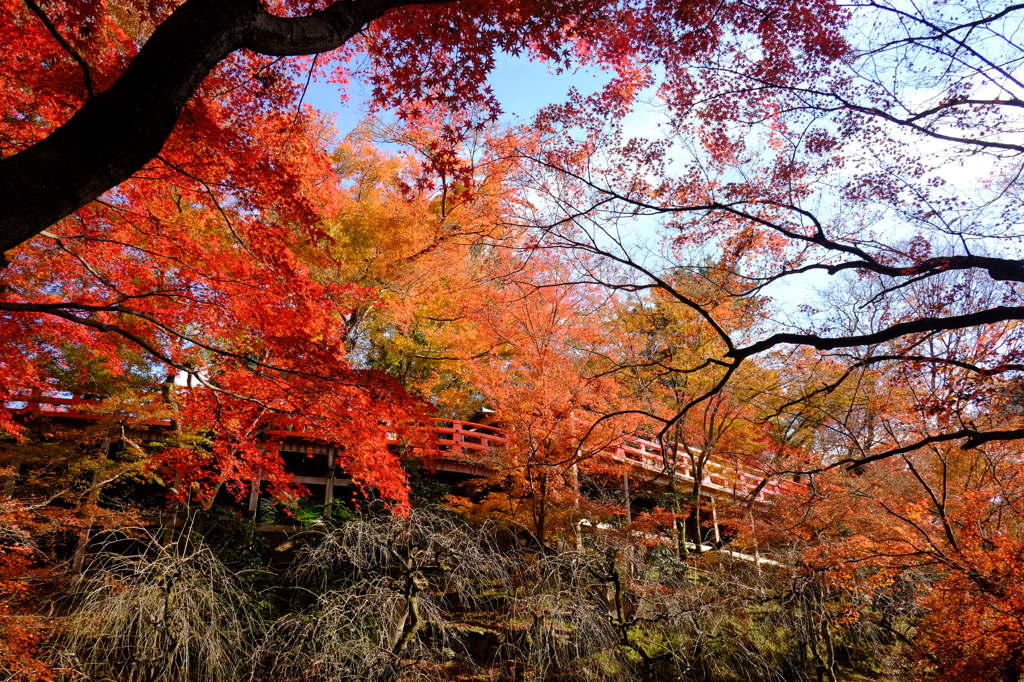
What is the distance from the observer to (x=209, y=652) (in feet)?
14.8

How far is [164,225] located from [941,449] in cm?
1040

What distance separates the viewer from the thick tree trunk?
2.28 meters

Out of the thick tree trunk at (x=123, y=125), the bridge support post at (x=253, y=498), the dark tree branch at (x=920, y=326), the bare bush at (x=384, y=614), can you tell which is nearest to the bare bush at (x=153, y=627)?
the bare bush at (x=384, y=614)

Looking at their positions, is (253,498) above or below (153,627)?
above

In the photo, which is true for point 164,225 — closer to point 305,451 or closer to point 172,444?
point 172,444

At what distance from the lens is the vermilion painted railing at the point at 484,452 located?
31.5 feet

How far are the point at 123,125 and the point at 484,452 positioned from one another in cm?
1031

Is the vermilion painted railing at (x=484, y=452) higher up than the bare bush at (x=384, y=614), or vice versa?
the vermilion painted railing at (x=484, y=452)

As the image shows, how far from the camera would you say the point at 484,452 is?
39.7 ft

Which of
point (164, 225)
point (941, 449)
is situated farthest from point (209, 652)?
point (941, 449)

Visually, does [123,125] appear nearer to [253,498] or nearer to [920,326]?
[920,326]

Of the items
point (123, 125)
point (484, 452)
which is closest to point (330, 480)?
point (484, 452)

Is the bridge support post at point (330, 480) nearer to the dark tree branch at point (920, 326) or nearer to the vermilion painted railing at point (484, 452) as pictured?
the vermilion painted railing at point (484, 452)

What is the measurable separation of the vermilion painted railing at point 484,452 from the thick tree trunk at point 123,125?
773 centimetres
